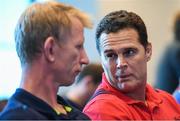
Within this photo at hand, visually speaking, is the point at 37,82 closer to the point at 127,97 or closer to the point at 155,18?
the point at 127,97

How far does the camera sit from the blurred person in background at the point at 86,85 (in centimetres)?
271

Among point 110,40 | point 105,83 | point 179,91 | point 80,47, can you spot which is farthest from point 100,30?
point 179,91

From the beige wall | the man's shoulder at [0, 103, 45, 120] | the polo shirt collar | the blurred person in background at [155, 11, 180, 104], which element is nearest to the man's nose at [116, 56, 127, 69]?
the polo shirt collar

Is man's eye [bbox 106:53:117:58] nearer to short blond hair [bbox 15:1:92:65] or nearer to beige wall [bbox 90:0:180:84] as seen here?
short blond hair [bbox 15:1:92:65]

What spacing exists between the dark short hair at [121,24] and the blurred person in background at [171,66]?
1.52m

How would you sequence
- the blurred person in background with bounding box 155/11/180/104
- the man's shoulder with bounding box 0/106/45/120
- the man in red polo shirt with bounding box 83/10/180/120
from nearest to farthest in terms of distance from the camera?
Answer: the man's shoulder with bounding box 0/106/45/120 < the man in red polo shirt with bounding box 83/10/180/120 < the blurred person in background with bounding box 155/11/180/104

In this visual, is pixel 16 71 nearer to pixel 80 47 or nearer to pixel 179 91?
pixel 179 91

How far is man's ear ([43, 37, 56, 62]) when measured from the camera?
4.73 ft

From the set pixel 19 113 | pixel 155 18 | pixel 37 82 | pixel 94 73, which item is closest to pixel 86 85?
pixel 94 73

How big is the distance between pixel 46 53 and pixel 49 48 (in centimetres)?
2

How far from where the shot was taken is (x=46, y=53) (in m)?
1.45

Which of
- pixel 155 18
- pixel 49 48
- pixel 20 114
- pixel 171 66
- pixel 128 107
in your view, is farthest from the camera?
pixel 155 18

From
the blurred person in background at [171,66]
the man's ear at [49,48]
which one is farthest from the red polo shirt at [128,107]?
the blurred person in background at [171,66]

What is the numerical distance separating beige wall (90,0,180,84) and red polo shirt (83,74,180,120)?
192 centimetres
